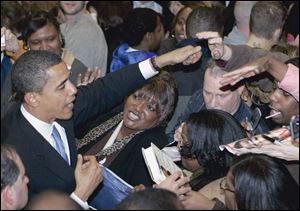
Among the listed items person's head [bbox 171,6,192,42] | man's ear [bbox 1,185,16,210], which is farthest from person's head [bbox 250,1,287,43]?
man's ear [bbox 1,185,16,210]

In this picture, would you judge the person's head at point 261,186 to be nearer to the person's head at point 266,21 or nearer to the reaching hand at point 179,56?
the reaching hand at point 179,56

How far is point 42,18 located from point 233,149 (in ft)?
7.47

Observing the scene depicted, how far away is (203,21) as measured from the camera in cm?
454

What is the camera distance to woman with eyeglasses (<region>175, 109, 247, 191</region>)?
307 cm

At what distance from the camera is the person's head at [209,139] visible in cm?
309

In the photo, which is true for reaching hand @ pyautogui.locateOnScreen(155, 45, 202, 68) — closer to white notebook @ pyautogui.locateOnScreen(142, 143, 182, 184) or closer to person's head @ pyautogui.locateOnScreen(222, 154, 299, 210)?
white notebook @ pyautogui.locateOnScreen(142, 143, 182, 184)

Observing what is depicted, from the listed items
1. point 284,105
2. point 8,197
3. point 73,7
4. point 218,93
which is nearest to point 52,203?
point 8,197

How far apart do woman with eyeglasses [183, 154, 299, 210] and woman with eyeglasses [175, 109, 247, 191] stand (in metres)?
0.37

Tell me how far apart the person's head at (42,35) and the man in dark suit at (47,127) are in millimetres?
1102

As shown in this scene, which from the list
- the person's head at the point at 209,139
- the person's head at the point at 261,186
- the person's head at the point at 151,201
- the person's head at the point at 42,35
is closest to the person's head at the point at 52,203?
the person's head at the point at 151,201

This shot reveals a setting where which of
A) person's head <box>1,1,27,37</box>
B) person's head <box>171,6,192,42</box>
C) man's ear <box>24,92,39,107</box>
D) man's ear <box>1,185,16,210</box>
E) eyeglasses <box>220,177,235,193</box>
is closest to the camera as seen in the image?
man's ear <box>1,185,16,210</box>

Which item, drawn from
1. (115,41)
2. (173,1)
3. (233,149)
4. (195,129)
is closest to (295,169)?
(233,149)

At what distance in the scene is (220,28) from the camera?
464cm

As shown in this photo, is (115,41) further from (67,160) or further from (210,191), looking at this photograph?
(210,191)
